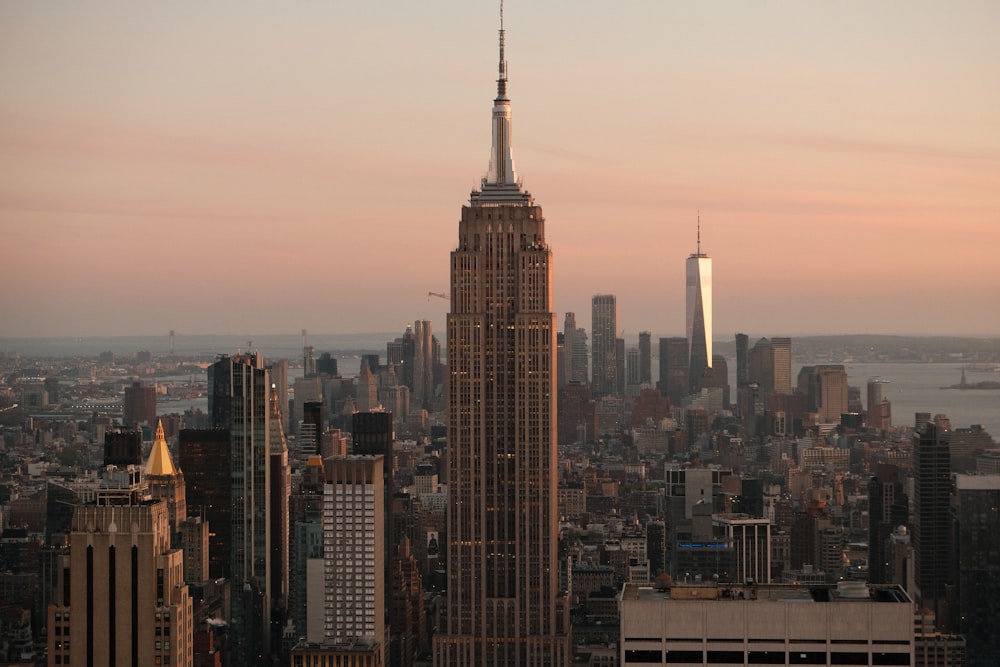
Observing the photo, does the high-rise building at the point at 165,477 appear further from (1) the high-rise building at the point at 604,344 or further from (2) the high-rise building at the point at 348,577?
(1) the high-rise building at the point at 604,344

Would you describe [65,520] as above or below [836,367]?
below

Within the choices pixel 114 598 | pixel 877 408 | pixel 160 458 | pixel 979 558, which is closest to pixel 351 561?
pixel 160 458

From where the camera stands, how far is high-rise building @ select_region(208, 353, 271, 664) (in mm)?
29656

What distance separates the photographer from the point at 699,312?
32.6 metres

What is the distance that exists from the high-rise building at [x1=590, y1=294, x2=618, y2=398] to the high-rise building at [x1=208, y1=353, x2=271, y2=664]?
6115 mm

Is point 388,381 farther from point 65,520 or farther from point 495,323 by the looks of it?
point 65,520

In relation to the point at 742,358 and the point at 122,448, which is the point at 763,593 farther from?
the point at 742,358

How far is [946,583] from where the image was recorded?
2695 cm

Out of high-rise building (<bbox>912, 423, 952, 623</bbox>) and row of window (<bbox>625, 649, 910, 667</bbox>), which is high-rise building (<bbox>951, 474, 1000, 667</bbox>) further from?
row of window (<bbox>625, 649, 910, 667</bbox>)

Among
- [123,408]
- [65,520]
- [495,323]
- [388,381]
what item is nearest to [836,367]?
[495,323]

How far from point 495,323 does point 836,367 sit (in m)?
7.15

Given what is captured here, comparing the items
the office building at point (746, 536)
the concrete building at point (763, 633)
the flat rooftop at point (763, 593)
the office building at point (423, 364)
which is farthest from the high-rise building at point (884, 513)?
the concrete building at point (763, 633)

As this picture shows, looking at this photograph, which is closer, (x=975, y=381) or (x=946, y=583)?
(x=975, y=381)

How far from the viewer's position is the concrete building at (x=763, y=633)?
14.2 m
